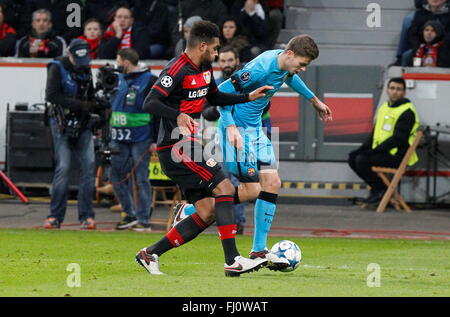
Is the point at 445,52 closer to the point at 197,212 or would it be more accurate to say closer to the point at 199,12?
the point at 199,12

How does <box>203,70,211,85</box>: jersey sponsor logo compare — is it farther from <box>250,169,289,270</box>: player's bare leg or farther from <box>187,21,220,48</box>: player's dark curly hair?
<box>250,169,289,270</box>: player's bare leg

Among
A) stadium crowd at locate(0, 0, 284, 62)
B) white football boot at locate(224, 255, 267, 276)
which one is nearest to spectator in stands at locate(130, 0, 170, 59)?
stadium crowd at locate(0, 0, 284, 62)

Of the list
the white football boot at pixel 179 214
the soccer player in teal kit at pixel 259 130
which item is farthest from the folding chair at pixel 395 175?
the white football boot at pixel 179 214

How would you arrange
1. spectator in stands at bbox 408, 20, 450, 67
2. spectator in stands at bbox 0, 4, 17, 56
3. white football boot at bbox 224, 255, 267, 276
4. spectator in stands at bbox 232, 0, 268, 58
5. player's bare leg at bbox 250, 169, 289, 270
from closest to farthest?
white football boot at bbox 224, 255, 267, 276 → player's bare leg at bbox 250, 169, 289, 270 → spectator in stands at bbox 408, 20, 450, 67 → spectator in stands at bbox 232, 0, 268, 58 → spectator in stands at bbox 0, 4, 17, 56

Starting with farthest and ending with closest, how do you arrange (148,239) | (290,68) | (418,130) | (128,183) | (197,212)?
(418,130) → (128,183) → (148,239) → (290,68) → (197,212)

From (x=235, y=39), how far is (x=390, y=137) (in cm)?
326

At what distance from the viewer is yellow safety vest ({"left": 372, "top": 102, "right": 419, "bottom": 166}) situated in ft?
65.7

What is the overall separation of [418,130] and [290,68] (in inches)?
335

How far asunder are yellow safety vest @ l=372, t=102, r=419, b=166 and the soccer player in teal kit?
7.12 m

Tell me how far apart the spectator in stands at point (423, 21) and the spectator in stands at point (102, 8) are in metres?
5.55

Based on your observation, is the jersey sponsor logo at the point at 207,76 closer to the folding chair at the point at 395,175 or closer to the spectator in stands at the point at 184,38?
the folding chair at the point at 395,175

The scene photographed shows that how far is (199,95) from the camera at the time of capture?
1136 cm

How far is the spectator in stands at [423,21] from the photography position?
70.6 ft

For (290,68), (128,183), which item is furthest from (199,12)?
(290,68)
